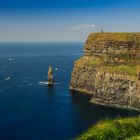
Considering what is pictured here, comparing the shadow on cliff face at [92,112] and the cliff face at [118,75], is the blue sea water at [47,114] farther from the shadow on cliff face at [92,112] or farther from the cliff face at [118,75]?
the cliff face at [118,75]

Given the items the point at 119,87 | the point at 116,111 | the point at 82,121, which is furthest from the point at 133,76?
the point at 82,121

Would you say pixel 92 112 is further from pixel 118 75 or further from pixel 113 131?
pixel 113 131

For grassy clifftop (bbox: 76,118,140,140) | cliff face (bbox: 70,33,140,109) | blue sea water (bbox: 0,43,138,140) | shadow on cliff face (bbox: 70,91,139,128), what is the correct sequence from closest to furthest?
grassy clifftop (bbox: 76,118,140,140)
blue sea water (bbox: 0,43,138,140)
shadow on cliff face (bbox: 70,91,139,128)
cliff face (bbox: 70,33,140,109)

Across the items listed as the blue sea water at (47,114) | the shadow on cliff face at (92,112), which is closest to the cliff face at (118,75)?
the shadow on cliff face at (92,112)

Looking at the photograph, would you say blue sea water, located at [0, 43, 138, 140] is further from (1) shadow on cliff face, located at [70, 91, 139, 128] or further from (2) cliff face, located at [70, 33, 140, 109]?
(2) cliff face, located at [70, 33, 140, 109]

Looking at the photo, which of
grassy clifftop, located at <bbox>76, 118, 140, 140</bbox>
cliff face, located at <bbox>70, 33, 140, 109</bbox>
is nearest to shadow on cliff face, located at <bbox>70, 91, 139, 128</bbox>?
cliff face, located at <bbox>70, 33, 140, 109</bbox>

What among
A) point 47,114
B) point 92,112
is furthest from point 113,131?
point 92,112
